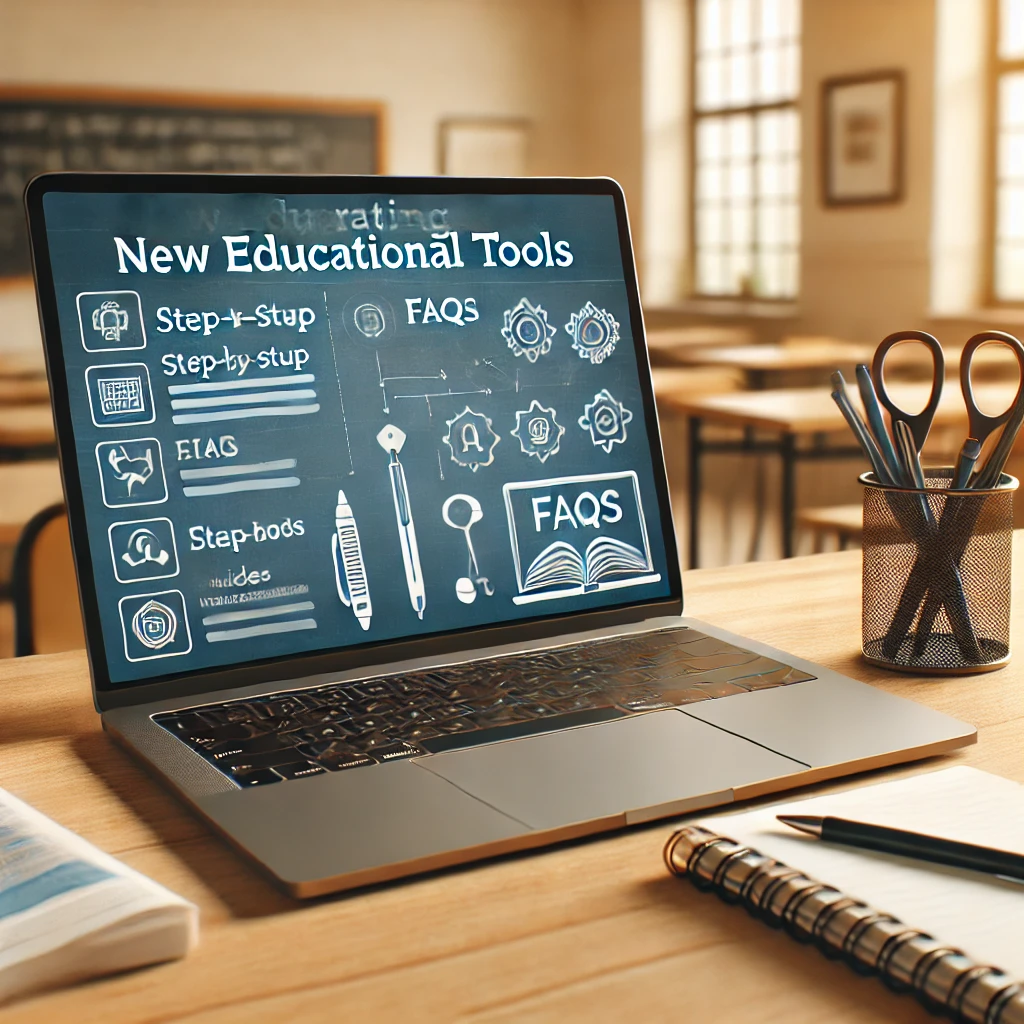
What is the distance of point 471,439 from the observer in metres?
0.84

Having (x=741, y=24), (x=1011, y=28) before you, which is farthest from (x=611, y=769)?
(x=741, y=24)

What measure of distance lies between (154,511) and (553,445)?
0.26m

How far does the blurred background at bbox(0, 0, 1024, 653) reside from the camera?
5.54 metres

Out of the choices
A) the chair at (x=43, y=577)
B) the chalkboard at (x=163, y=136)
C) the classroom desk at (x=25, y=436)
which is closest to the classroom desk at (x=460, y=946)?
the chair at (x=43, y=577)

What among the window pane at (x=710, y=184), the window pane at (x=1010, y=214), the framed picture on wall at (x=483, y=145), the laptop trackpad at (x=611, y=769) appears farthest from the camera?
the framed picture on wall at (x=483, y=145)

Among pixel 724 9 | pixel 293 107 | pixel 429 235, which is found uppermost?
pixel 724 9

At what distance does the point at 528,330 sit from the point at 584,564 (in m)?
0.16

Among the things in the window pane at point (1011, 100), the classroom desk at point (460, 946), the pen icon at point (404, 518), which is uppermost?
the window pane at point (1011, 100)

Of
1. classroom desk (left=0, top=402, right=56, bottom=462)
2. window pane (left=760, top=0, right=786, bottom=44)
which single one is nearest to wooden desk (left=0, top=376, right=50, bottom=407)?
classroom desk (left=0, top=402, right=56, bottom=462)

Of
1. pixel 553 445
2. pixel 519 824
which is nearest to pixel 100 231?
pixel 553 445

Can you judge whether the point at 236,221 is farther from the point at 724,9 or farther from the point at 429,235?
the point at 724,9

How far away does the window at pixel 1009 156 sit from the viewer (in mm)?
5480

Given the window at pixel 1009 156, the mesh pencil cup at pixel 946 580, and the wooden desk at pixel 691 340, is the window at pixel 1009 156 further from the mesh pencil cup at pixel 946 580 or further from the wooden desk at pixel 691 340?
the mesh pencil cup at pixel 946 580

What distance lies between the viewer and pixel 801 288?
6344 mm
